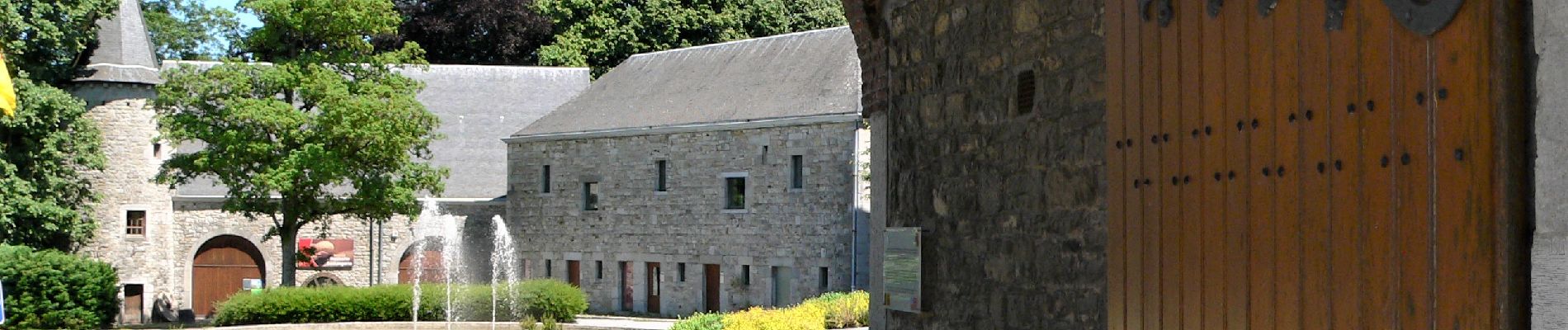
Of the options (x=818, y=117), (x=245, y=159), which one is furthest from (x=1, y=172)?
(x=818, y=117)

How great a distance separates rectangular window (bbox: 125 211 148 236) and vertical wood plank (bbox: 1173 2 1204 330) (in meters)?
34.6

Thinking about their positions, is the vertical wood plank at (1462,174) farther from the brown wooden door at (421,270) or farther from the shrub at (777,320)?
the brown wooden door at (421,270)

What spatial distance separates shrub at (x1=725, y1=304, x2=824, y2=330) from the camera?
17047 mm

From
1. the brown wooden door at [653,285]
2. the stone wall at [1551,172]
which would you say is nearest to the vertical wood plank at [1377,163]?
the stone wall at [1551,172]

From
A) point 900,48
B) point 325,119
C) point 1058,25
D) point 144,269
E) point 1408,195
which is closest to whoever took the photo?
point 1408,195

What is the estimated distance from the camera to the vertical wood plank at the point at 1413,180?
418cm

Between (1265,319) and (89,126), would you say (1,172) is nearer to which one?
(89,126)

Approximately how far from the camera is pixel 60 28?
107ft

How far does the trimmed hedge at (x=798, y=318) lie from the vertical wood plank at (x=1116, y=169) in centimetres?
1082

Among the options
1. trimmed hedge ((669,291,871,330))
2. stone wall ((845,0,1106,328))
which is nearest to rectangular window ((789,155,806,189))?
trimmed hedge ((669,291,871,330))

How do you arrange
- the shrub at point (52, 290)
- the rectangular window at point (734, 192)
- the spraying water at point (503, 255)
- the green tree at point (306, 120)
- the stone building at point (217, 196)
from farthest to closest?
1. the spraying water at point (503, 255)
2. the stone building at point (217, 196)
3. the rectangular window at point (734, 192)
4. the green tree at point (306, 120)
5. the shrub at point (52, 290)

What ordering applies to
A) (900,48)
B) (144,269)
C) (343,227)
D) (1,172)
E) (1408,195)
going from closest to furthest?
(1408,195), (900,48), (1,172), (144,269), (343,227)

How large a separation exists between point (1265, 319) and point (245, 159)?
27033 millimetres

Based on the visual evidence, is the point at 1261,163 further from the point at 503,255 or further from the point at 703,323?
the point at 503,255
